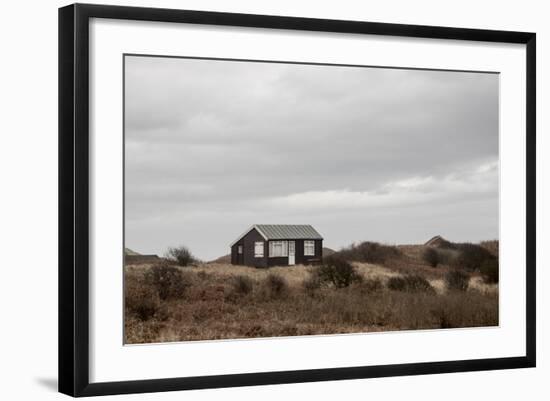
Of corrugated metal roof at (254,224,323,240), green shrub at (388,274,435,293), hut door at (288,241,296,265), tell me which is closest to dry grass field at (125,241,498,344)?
green shrub at (388,274,435,293)

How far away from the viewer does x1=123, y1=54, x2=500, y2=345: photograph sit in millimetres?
6387

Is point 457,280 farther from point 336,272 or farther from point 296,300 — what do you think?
point 296,300

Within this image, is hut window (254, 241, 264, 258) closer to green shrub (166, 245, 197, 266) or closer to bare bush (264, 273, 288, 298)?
bare bush (264, 273, 288, 298)

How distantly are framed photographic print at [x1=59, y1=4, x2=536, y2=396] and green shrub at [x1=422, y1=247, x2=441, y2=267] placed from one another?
13mm

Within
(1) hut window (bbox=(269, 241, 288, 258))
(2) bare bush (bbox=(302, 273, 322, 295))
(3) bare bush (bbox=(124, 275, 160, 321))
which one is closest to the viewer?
(3) bare bush (bbox=(124, 275, 160, 321))

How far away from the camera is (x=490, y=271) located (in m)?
7.20

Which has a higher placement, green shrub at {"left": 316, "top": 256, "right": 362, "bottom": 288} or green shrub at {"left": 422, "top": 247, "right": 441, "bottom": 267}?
green shrub at {"left": 422, "top": 247, "right": 441, "bottom": 267}

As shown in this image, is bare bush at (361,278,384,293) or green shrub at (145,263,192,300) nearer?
green shrub at (145,263,192,300)

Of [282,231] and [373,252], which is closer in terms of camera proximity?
[282,231]

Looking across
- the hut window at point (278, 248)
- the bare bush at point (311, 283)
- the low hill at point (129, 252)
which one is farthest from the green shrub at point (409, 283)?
the low hill at point (129, 252)

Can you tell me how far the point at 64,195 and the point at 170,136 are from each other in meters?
0.89

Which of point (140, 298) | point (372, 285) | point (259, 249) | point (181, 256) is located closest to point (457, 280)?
point (372, 285)

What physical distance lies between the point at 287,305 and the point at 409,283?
104cm

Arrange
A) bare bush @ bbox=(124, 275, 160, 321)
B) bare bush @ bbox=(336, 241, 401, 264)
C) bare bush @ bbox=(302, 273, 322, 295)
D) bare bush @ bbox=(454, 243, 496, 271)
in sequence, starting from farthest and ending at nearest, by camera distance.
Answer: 1. bare bush @ bbox=(454, 243, 496, 271)
2. bare bush @ bbox=(336, 241, 401, 264)
3. bare bush @ bbox=(302, 273, 322, 295)
4. bare bush @ bbox=(124, 275, 160, 321)
